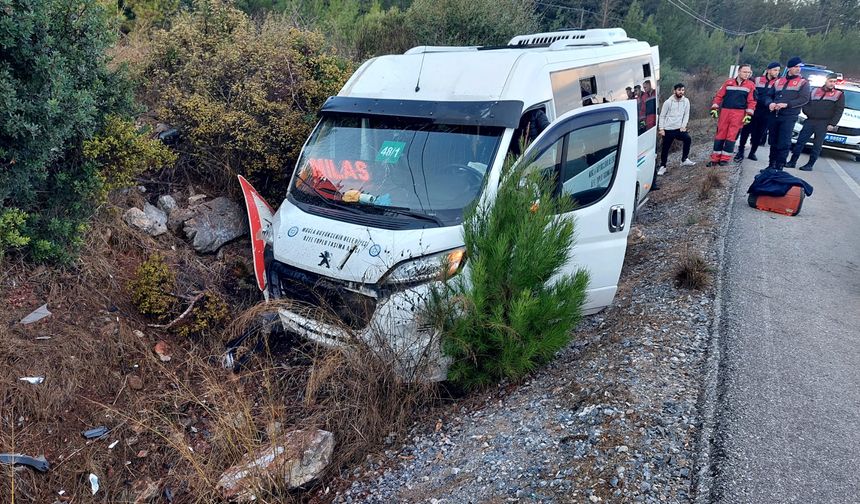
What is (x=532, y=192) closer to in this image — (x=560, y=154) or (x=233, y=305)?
(x=560, y=154)

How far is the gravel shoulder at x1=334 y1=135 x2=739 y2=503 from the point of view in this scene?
3.18 meters

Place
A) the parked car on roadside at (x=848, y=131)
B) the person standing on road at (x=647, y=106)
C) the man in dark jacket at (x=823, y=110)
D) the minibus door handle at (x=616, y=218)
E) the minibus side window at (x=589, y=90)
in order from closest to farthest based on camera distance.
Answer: the minibus door handle at (x=616, y=218), the minibus side window at (x=589, y=90), the person standing on road at (x=647, y=106), the man in dark jacket at (x=823, y=110), the parked car on roadside at (x=848, y=131)

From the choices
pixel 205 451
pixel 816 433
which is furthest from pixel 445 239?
pixel 816 433

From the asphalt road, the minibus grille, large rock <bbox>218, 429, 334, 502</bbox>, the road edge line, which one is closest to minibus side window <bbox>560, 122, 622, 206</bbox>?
the road edge line

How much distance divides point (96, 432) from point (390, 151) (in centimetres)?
307

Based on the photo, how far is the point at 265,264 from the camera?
464 centimetres

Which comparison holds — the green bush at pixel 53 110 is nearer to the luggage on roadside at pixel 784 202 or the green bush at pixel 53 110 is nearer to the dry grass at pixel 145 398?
the dry grass at pixel 145 398

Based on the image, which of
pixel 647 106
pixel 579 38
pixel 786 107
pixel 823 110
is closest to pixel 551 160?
pixel 579 38

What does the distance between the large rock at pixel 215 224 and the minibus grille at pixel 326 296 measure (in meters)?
2.17

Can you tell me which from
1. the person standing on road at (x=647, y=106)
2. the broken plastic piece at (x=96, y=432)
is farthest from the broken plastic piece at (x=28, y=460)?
the person standing on road at (x=647, y=106)

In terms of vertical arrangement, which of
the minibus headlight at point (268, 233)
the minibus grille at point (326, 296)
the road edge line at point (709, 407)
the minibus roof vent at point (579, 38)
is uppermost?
the minibus roof vent at point (579, 38)

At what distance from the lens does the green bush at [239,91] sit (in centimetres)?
668

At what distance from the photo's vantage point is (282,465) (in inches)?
136

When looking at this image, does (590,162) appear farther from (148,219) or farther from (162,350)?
(148,219)
